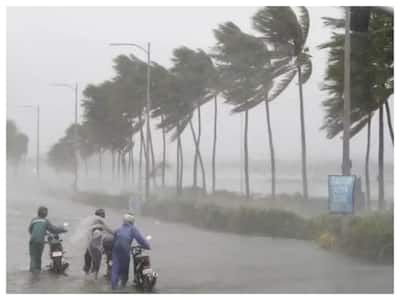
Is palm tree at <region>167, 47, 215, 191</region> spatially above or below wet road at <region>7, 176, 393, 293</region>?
above

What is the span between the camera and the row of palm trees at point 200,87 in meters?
13.5

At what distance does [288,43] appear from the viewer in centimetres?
1467

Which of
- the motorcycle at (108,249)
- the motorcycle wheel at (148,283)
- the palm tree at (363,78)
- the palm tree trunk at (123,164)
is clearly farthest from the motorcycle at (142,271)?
the palm tree at (363,78)

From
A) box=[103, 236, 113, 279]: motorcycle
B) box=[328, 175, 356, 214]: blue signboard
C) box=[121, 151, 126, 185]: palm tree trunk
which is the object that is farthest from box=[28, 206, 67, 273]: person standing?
box=[328, 175, 356, 214]: blue signboard

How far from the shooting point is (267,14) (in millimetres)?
13453

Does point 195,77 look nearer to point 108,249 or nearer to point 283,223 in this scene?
point 283,223

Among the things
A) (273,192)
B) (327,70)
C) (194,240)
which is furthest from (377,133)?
(194,240)

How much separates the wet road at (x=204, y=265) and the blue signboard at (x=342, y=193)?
85cm

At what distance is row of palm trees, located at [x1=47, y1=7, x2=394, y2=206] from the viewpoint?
13.5 m

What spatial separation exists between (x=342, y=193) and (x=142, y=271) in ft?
13.5

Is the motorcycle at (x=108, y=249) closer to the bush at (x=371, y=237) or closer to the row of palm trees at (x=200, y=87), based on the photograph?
the row of palm trees at (x=200, y=87)

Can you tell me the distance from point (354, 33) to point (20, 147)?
6550 millimetres

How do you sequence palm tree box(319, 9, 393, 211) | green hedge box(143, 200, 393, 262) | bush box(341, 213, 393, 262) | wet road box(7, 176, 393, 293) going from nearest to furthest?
wet road box(7, 176, 393, 293)
bush box(341, 213, 393, 262)
green hedge box(143, 200, 393, 262)
palm tree box(319, 9, 393, 211)

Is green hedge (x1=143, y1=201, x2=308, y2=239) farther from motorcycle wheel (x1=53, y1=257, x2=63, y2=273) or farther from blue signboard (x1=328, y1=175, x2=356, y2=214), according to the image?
motorcycle wheel (x1=53, y1=257, x2=63, y2=273)
